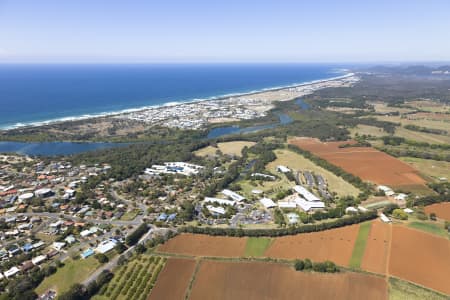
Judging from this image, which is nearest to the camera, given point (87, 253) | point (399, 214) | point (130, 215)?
point (87, 253)

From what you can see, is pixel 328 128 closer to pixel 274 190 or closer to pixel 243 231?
pixel 274 190

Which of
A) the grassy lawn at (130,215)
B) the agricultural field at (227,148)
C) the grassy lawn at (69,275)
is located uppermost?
the agricultural field at (227,148)

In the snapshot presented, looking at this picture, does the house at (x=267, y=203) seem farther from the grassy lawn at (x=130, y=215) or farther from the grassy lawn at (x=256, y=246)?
the grassy lawn at (x=130, y=215)

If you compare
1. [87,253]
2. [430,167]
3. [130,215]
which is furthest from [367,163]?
[87,253]

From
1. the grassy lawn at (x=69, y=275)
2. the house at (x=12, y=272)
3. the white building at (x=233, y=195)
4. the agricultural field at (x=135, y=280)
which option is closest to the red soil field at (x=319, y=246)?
the white building at (x=233, y=195)

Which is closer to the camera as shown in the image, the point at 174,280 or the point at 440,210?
the point at 174,280

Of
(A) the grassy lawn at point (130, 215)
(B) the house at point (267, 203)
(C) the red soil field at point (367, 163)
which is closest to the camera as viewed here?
(A) the grassy lawn at point (130, 215)

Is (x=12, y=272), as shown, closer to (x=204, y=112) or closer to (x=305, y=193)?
(x=305, y=193)
